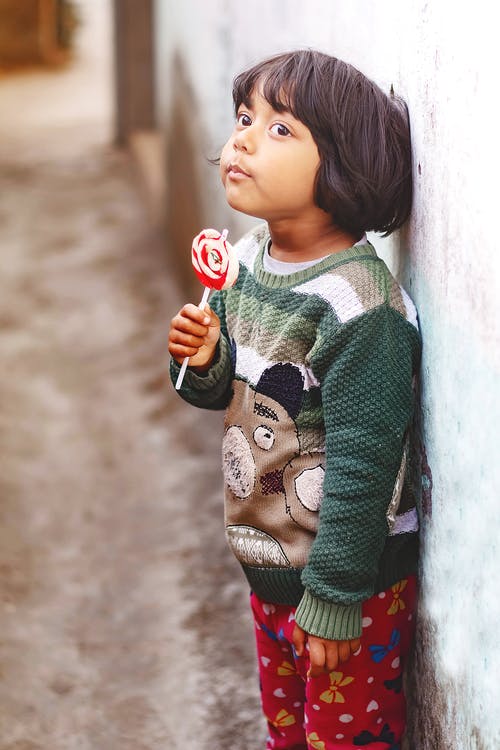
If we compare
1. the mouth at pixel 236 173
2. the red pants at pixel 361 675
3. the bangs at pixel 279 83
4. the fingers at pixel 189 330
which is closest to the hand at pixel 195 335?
the fingers at pixel 189 330

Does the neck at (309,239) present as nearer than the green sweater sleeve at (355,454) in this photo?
No

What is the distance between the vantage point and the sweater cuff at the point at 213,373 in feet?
6.61

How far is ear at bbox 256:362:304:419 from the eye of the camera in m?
1.88

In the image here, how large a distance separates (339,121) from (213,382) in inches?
20.2

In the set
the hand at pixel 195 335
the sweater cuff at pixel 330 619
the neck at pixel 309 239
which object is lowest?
the sweater cuff at pixel 330 619

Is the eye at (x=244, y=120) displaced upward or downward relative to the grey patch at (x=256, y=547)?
upward

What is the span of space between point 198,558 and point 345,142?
1863mm

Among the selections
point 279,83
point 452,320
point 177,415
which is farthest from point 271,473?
point 177,415

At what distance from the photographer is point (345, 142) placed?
1777 millimetres

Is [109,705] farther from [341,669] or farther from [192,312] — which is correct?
[192,312]

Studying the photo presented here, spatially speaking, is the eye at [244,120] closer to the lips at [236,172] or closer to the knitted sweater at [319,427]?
the lips at [236,172]

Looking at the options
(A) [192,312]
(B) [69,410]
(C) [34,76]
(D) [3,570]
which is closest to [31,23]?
Result: (C) [34,76]

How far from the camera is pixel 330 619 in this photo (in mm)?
1815

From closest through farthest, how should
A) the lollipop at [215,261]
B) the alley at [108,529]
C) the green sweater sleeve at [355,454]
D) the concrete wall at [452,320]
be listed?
the concrete wall at [452,320] < the green sweater sleeve at [355,454] < the lollipop at [215,261] < the alley at [108,529]
